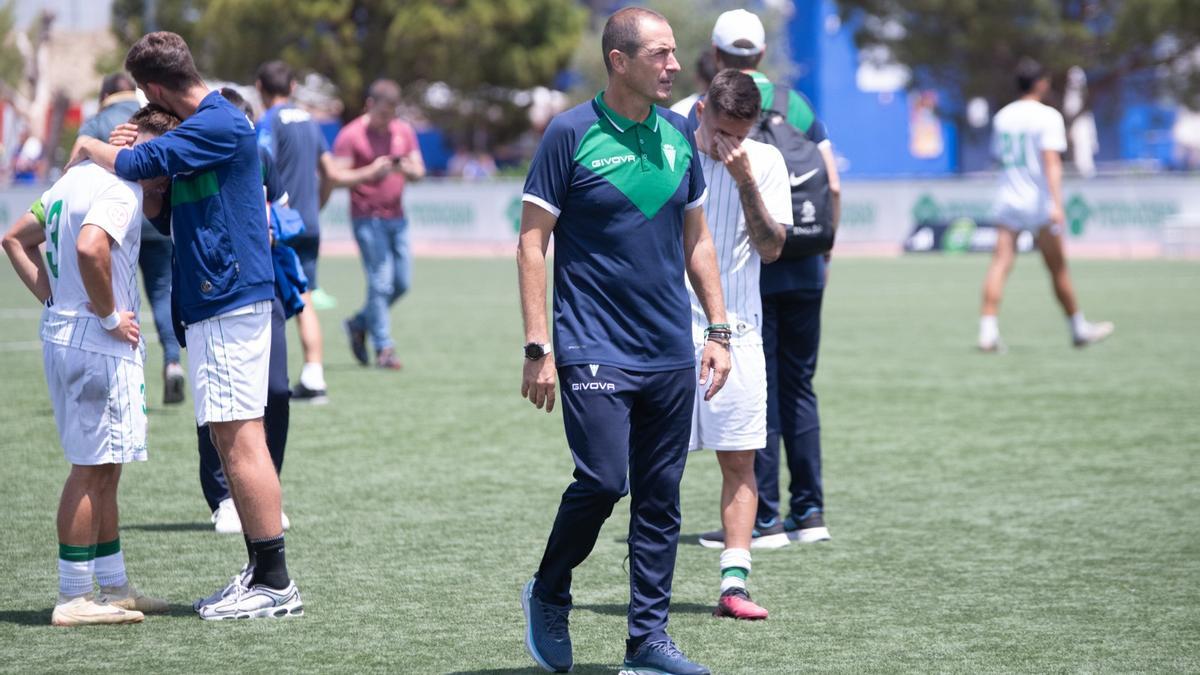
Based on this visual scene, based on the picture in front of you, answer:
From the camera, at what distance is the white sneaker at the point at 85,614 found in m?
5.66

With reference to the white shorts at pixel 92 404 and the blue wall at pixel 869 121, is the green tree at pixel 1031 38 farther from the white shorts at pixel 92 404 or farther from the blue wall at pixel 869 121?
the white shorts at pixel 92 404

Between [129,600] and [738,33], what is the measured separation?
326 centimetres

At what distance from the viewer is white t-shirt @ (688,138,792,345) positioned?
20.2ft

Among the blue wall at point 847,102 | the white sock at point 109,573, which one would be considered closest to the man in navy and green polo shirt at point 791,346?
the white sock at point 109,573

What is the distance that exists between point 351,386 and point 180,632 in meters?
6.71

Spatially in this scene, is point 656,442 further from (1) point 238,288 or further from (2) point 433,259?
(2) point 433,259

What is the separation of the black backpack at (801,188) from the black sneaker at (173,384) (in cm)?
538

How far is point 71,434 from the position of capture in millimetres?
5648

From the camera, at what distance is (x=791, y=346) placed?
7086 mm

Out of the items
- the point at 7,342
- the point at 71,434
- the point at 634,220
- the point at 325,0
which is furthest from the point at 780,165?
the point at 325,0

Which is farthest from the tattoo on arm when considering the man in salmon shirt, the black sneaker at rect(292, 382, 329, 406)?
the man in salmon shirt

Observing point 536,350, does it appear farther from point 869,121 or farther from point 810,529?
point 869,121

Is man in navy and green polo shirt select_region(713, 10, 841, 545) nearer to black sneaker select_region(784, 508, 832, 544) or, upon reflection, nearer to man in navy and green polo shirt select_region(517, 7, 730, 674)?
black sneaker select_region(784, 508, 832, 544)

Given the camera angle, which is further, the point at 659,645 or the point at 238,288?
the point at 238,288
